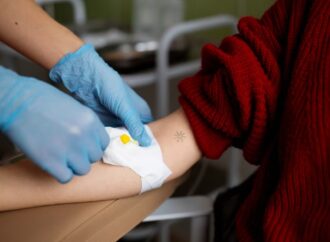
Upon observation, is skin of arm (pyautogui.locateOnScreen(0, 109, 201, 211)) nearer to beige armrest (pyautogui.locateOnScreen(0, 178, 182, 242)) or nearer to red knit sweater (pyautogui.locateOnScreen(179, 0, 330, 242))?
beige armrest (pyautogui.locateOnScreen(0, 178, 182, 242))

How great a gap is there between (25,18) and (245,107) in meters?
0.46

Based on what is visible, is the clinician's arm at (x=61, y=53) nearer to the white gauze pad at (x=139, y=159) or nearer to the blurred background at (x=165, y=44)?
the white gauze pad at (x=139, y=159)

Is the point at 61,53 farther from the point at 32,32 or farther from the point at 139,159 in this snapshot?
the point at 139,159

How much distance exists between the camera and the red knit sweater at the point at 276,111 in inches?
27.5

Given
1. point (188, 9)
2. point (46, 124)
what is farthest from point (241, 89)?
point (188, 9)

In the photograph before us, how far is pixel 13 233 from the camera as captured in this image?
2.12 feet

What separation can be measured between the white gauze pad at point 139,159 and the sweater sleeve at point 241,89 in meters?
0.10

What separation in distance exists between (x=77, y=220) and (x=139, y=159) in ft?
0.51

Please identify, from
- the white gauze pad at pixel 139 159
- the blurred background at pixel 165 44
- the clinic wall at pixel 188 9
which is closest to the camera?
the white gauze pad at pixel 139 159

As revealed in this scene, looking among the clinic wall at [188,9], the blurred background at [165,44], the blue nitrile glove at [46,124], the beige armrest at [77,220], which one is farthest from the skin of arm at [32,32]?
the clinic wall at [188,9]

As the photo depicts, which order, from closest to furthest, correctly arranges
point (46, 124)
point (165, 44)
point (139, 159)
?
point (46, 124) → point (139, 159) → point (165, 44)

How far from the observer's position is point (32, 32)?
84 cm

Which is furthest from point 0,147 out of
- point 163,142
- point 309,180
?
point 309,180

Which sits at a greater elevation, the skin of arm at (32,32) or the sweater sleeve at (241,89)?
the skin of arm at (32,32)
